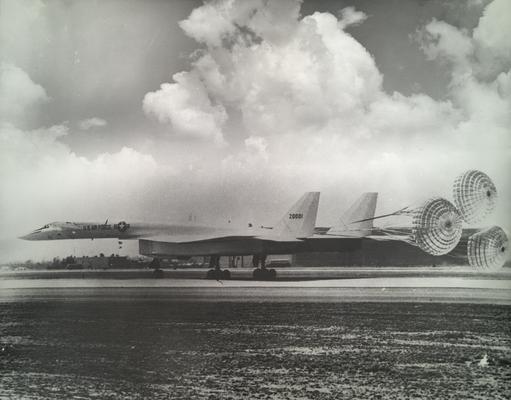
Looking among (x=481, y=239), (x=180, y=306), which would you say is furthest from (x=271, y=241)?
(x=481, y=239)

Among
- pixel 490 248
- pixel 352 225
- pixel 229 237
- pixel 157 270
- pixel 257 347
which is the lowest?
pixel 257 347

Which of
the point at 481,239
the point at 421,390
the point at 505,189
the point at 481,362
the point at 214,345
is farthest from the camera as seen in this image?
the point at 481,239

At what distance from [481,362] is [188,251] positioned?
495 inches

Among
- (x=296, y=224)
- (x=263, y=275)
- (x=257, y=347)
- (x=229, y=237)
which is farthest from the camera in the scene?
(x=263, y=275)

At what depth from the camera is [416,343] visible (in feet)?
24.5

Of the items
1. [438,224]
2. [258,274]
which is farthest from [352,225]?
[438,224]

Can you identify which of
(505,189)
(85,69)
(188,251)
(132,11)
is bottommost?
(188,251)

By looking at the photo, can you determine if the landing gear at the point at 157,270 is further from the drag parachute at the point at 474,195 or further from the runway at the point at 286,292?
the drag parachute at the point at 474,195

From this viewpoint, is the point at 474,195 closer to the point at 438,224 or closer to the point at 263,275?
the point at 438,224

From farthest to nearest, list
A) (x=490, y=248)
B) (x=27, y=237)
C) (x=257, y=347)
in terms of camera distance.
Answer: (x=27, y=237)
(x=490, y=248)
(x=257, y=347)

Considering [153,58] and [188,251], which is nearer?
[153,58]

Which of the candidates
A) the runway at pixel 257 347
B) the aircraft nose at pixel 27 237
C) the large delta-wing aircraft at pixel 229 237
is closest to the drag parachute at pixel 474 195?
the runway at pixel 257 347

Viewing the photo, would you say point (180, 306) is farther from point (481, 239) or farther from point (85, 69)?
point (481, 239)

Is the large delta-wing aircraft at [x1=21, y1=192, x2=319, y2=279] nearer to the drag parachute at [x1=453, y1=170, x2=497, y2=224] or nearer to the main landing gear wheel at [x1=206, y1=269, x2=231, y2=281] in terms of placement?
the main landing gear wheel at [x1=206, y1=269, x2=231, y2=281]
